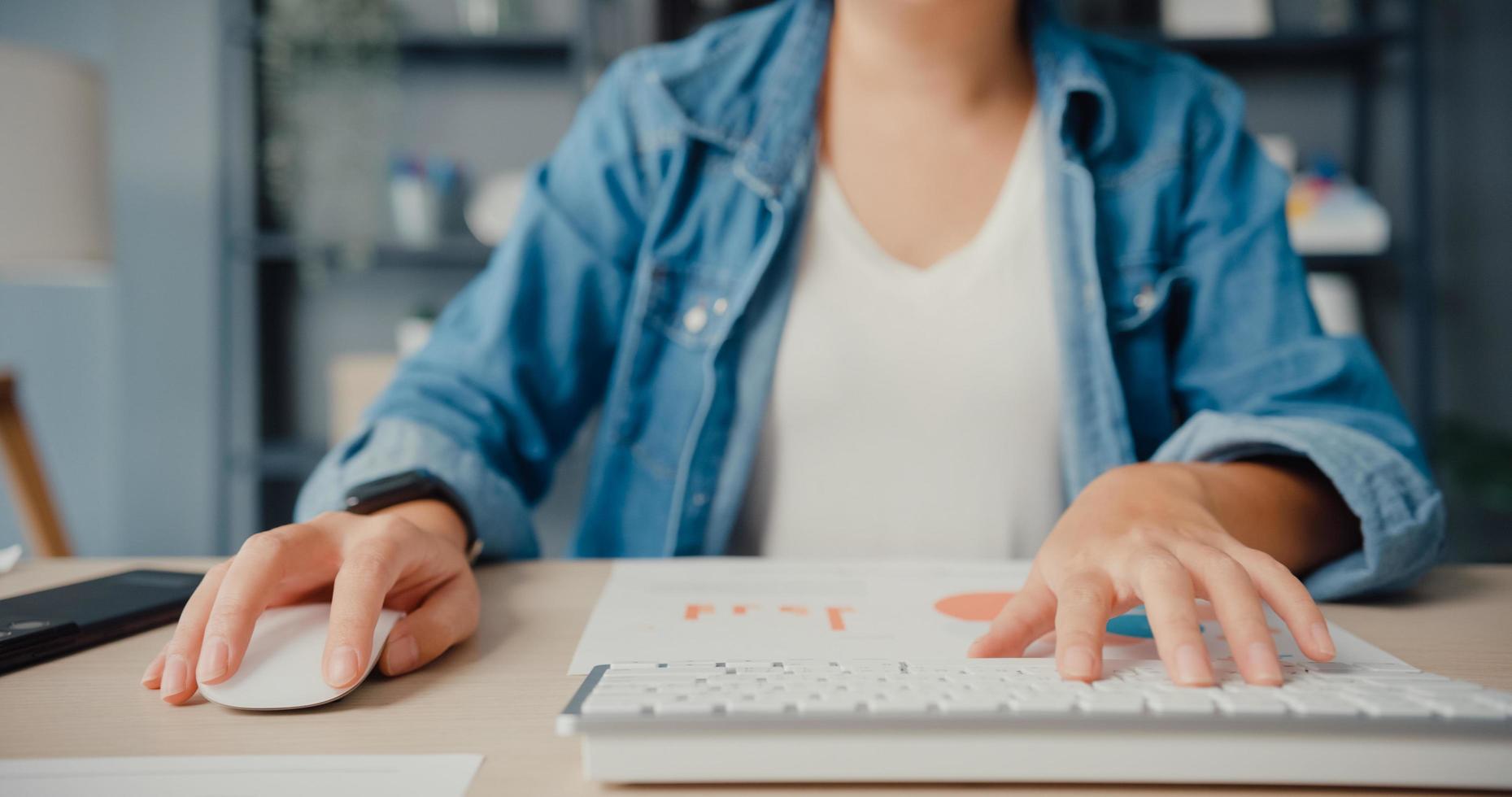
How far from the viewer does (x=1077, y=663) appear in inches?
13.6

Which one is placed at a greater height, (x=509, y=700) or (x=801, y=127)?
(x=801, y=127)

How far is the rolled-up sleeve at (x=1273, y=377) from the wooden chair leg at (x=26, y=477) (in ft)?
6.14

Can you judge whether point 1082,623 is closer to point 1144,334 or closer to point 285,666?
point 285,666

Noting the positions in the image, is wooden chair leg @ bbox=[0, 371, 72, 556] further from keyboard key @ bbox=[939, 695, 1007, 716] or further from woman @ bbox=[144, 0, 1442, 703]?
keyboard key @ bbox=[939, 695, 1007, 716]

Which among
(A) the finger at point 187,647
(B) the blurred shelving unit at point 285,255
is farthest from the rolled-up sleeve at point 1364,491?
(B) the blurred shelving unit at point 285,255

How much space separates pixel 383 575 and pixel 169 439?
2.30m

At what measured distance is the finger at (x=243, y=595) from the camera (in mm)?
374

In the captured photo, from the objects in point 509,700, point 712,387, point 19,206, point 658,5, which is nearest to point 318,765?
point 509,700

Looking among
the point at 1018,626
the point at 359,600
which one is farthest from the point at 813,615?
the point at 359,600

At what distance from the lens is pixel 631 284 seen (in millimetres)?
868

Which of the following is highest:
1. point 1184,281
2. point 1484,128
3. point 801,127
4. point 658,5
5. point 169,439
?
point 658,5

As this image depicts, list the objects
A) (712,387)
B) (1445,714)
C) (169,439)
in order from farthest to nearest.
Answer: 1. (169,439)
2. (712,387)
3. (1445,714)

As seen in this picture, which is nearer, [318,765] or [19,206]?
[318,765]

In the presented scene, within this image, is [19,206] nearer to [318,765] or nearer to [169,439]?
[169,439]
